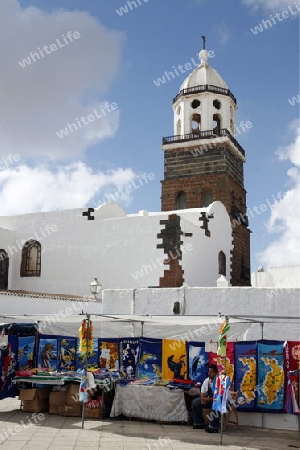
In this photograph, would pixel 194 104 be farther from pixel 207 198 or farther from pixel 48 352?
pixel 48 352

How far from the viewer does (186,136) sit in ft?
91.3

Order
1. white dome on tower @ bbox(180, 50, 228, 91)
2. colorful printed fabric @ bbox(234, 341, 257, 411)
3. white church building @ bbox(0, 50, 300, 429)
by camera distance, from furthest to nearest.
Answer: white dome on tower @ bbox(180, 50, 228, 91), white church building @ bbox(0, 50, 300, 429), colorful printed fabric @ bbox(234, 341, 257, 411)

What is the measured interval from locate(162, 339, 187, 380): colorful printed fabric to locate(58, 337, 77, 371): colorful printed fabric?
234cm

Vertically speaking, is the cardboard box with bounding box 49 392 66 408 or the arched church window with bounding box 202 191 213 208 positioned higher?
the arched church window with bounding box 202 191 213 208

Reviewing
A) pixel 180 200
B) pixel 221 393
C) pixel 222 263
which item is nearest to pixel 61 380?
pixel 221 393

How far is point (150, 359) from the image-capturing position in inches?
471

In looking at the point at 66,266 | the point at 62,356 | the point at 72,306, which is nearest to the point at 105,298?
the point at 62,356

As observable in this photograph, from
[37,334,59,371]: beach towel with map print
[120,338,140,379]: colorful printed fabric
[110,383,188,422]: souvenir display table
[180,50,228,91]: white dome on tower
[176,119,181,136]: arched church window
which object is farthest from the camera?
[176,119,181,136]: arched church window

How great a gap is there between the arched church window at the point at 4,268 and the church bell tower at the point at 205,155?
8.48 m

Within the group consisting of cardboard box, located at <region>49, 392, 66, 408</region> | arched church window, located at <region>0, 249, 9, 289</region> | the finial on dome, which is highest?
the finial on dome

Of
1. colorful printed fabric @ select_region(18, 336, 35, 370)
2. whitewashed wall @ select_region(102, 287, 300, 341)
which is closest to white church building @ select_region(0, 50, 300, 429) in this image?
whitewashed wall @ select_region(102, 287, 300, 341)

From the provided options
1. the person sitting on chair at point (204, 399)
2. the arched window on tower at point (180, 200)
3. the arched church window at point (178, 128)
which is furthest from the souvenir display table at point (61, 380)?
the arched church window at point (178, 128)

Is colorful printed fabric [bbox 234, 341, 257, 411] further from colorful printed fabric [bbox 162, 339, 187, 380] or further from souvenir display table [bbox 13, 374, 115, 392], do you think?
souvenir display table [bbox 13, 374, 115, 392]

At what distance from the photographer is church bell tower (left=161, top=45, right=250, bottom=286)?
27.0 meters
